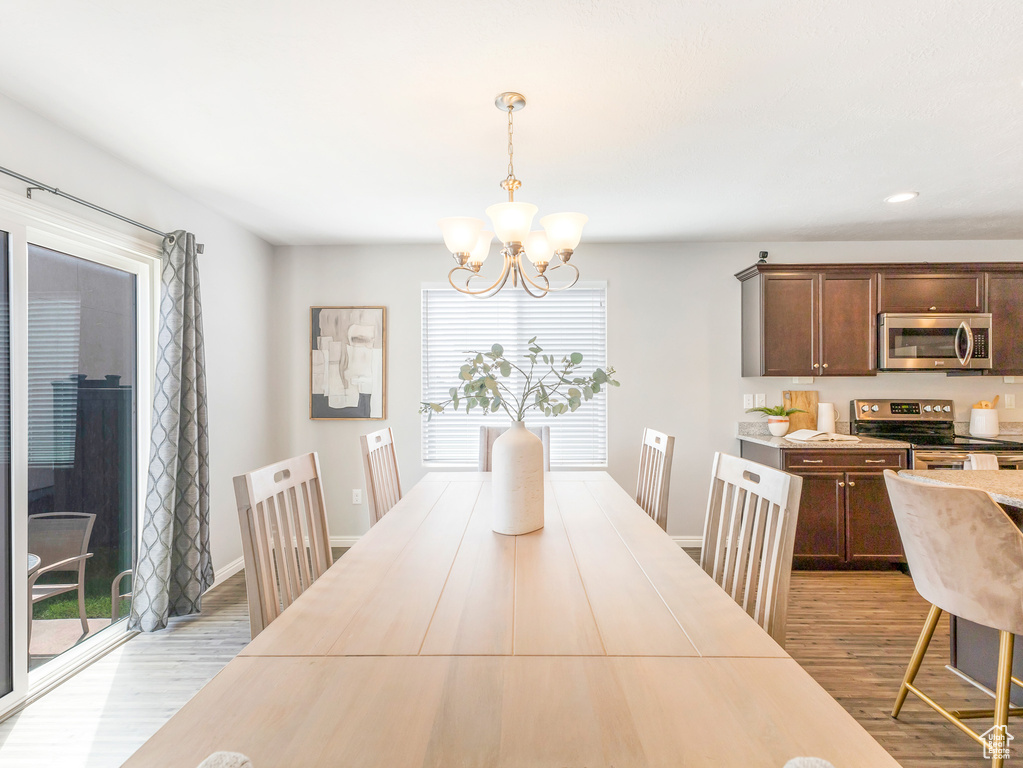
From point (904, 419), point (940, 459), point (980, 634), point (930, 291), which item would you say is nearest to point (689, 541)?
point (940, 459)

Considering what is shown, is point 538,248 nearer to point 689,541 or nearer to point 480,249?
point 480,249

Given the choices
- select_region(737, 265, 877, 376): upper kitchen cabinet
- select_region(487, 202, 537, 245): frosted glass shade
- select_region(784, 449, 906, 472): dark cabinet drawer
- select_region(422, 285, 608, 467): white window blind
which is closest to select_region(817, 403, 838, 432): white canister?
select_region(737, 265, 877, 376): upper kitchen cabinet

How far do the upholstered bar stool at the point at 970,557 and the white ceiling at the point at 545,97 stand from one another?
4.67 ft

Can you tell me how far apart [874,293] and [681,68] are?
9.54 ft

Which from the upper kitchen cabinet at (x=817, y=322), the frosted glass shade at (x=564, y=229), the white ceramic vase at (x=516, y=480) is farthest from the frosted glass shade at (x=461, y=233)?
the upper kitchen cabinet at (x=817, y=322)

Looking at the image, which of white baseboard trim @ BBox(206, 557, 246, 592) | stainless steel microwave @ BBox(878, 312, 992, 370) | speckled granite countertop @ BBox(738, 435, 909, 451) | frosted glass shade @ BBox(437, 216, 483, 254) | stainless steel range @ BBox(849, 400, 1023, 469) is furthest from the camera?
stainless steel range @ BBox(849, 400, 1023, 469)

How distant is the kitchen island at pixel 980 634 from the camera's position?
6.18 ft

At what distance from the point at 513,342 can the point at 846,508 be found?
103 inches

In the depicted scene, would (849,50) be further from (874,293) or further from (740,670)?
(874,293)

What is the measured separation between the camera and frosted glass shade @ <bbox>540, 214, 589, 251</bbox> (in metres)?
2.00

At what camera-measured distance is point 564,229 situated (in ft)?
6.59

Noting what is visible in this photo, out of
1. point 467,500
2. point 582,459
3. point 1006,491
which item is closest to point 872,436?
point 582,459

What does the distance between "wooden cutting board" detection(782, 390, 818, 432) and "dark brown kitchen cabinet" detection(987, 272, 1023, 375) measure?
1.22 meters

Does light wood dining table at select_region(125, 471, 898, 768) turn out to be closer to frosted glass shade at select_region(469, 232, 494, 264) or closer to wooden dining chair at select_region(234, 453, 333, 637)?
wooden dining chair at select_region(234, 453, 333, 637)
